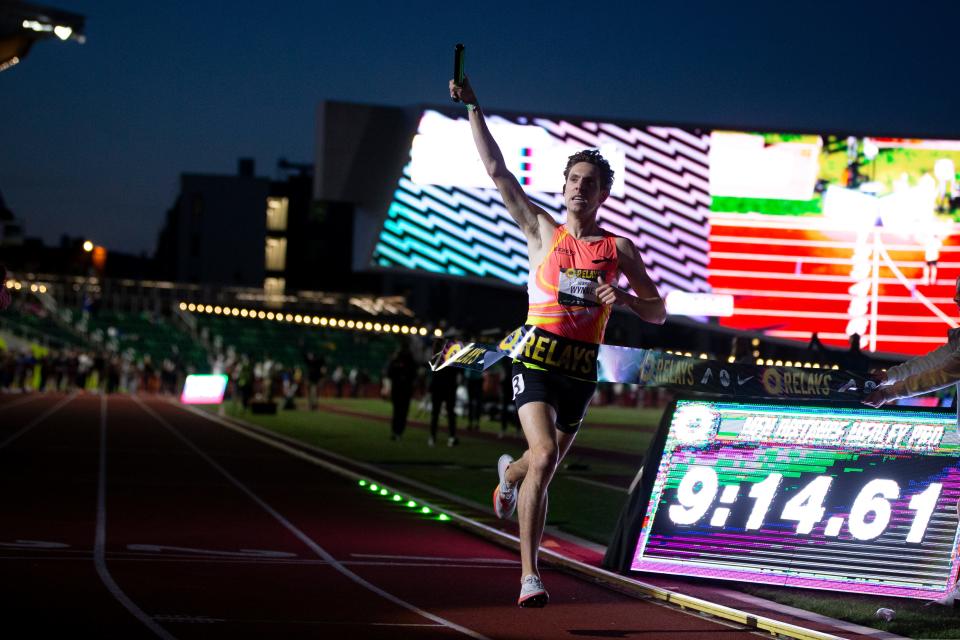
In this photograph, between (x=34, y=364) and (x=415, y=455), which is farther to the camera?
(x=34, y=364)

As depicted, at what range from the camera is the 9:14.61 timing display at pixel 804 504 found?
7.91 m

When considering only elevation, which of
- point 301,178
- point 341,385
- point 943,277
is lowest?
point 341,385

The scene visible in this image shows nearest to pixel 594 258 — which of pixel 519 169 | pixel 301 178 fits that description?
pixel 519 169

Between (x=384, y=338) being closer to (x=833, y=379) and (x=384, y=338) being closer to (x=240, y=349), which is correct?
(x=240, y=349)

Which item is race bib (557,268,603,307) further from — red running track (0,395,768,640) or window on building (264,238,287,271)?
window on building (264,238,287,271)

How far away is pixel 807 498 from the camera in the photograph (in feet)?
26.9

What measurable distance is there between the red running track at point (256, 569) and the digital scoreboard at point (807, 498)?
2.31 ft

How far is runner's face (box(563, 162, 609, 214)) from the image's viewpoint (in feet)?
22.9

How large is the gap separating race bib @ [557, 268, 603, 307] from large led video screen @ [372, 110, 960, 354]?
3430 centimetres

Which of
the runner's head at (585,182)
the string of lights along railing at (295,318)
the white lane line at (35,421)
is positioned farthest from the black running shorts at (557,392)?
the string of lights along railing at (295,318)

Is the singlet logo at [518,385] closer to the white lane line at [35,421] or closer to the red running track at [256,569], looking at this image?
the red running track at [256,569]

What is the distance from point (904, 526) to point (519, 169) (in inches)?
1359

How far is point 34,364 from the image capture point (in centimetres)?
5744

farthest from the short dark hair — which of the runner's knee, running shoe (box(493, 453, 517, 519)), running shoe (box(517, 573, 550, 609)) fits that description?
running shoe (box(517, 573, 550, 609))
